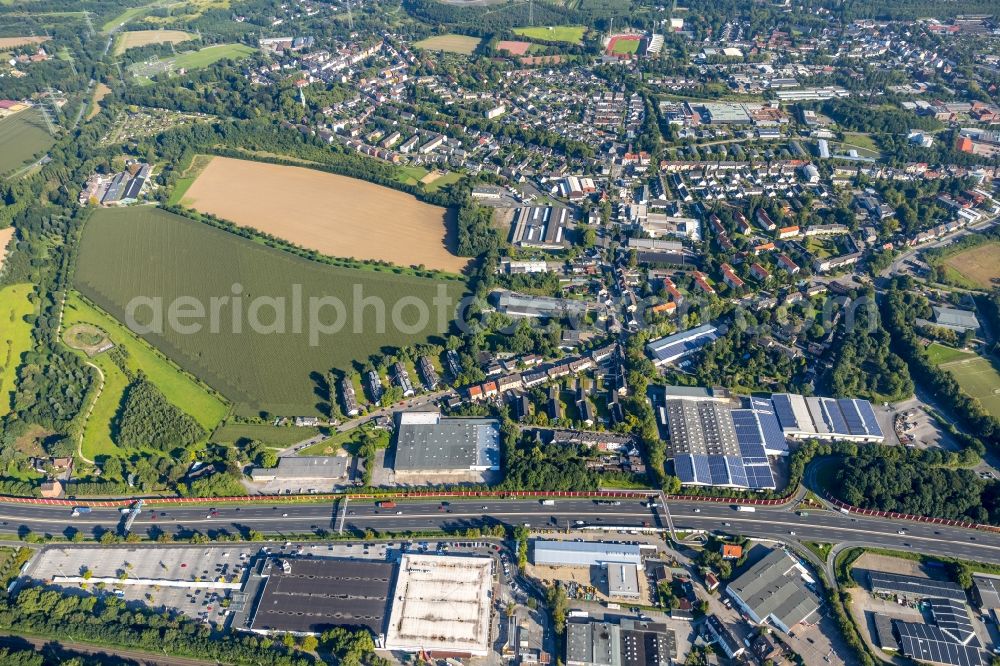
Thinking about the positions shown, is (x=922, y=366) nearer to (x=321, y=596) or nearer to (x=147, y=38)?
(x=321, y=596)

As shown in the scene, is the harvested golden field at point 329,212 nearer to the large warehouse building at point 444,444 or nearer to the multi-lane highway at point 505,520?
the large warehouse building at point 444,444

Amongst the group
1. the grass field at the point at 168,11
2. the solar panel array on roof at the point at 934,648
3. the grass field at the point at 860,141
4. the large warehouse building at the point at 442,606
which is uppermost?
the grass field at the point at 860,141

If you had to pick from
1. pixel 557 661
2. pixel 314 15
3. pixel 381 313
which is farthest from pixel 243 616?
pixel 314 15

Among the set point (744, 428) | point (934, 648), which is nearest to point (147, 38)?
point (744, 428)

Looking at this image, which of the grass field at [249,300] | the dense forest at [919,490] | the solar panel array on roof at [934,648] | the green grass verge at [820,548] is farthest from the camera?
the grass field at [249,300]

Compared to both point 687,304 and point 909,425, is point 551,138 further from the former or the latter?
point 909,425

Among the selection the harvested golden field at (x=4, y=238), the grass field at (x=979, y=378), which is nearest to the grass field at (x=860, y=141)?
the grass field at (x=979, y=378)

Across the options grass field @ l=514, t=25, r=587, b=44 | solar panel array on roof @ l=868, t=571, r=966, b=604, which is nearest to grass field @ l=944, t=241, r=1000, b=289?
solar panel array on roof @ l=868, t=571, r=966, b=604

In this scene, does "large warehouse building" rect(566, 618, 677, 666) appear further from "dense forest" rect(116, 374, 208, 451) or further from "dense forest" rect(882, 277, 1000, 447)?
"dense forest" rect(116, 374, 208, 451)
